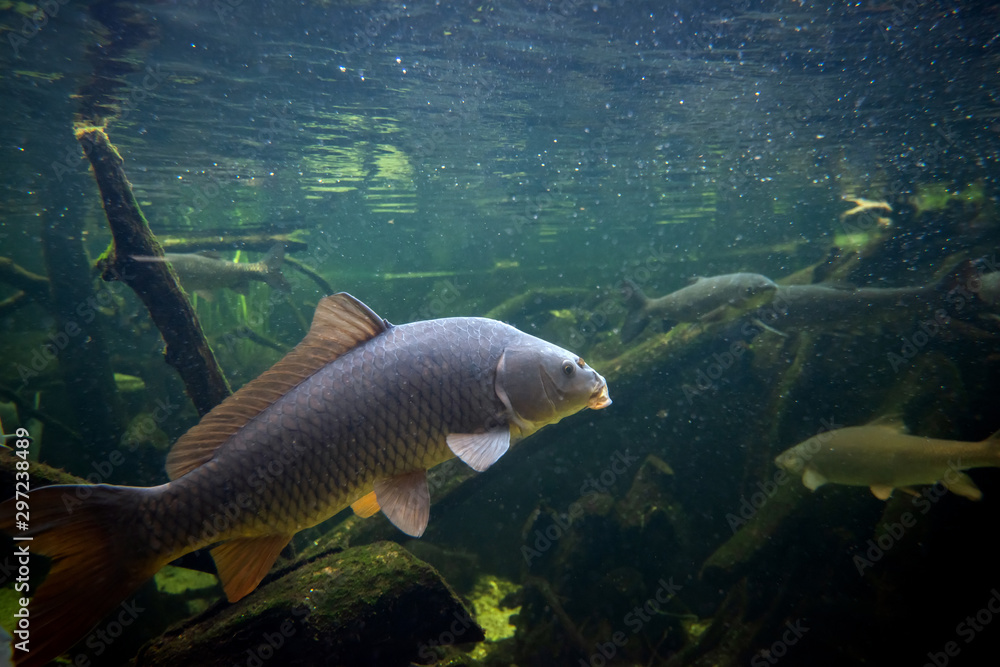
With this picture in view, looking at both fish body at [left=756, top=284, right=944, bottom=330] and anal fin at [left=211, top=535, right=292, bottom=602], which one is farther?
fish body at [left=756, top=284, right=944, bottom=330]

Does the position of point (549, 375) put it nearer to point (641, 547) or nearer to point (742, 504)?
point (641, 547)

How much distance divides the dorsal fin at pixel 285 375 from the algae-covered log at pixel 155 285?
6.92 ft

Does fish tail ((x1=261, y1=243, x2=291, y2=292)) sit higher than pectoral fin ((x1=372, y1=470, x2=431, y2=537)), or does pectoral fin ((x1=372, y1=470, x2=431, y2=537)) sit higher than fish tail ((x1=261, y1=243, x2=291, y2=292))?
pectoral fin ((x1=372, y1=470, x2=431, y2=537))

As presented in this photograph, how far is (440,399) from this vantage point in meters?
2.35

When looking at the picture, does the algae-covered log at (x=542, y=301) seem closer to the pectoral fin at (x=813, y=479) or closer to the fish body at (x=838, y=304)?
the fish body at (x=838, y=304)

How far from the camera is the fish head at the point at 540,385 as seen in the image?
2383 mm

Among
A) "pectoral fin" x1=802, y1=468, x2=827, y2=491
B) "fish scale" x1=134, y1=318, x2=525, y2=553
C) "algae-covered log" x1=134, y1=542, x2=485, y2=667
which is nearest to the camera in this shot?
"fish scale" x1=134, y1=318, x2=525, y2=553

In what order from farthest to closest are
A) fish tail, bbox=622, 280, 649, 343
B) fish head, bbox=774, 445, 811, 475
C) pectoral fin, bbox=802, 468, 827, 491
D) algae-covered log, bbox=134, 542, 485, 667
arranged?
1. fish tail, bbox=622, 280, 649, 343
2. fish head, bbox=774, 445, 811, 475
3. pectoral fin, bbox=802, 468, 827, 491
4. algae-covered log, bbox=134, 542, 485, 667

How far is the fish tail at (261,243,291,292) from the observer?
34.5 feet

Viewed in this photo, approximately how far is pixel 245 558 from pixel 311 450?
79 centimetres

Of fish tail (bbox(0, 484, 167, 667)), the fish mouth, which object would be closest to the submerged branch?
fish tail (bbox(0, 484, 167, 667))

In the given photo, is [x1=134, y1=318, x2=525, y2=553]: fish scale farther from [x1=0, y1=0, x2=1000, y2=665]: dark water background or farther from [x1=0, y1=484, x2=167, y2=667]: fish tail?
[x1=0, y1=0, x2=1000, y2=665]: dark water background

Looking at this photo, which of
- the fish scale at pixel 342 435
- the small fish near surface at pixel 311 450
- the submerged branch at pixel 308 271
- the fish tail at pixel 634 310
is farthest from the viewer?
the submerged branch at pixel 308 271

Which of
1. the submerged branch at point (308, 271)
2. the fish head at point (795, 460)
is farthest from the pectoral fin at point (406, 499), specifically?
the submerged branch at point (308, 271)
